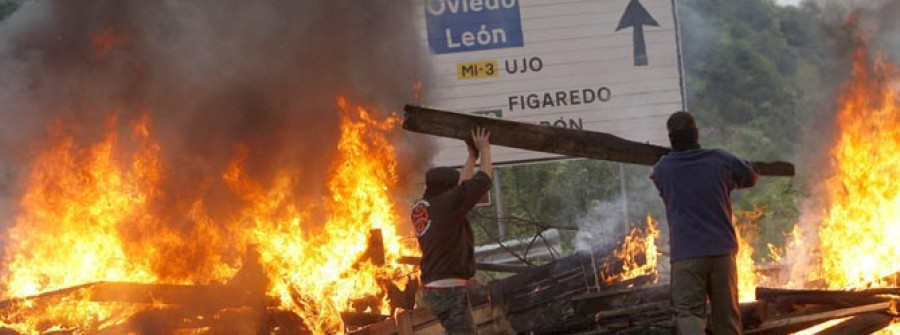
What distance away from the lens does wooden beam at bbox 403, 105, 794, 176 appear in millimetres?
7066

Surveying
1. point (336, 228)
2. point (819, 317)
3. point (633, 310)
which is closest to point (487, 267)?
point (336, 228)

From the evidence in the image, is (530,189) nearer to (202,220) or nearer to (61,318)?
(202,220)

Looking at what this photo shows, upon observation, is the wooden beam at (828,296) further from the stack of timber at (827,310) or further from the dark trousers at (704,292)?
the dark trousers at (704,292)

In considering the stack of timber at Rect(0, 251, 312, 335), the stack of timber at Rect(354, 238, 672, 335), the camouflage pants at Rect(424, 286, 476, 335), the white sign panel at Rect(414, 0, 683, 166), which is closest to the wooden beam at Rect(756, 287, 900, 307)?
the stack of timber at Rect(354, 238, 672, 335)

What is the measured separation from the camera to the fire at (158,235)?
9.31 m

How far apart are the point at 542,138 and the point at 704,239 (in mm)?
Result: 1687

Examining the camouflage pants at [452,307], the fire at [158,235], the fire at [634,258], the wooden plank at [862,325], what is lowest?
the wooden plank at [862,325]

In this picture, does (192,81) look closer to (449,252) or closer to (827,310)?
(449,252)

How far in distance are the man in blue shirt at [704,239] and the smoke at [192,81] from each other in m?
5.36

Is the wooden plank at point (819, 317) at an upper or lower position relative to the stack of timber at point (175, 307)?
lower

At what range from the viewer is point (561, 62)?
13305 mm

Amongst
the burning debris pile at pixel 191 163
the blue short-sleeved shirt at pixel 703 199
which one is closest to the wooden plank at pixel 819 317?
the blue short-sleeved shirt at pixel 703 199

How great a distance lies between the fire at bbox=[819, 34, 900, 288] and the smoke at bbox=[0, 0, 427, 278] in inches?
208

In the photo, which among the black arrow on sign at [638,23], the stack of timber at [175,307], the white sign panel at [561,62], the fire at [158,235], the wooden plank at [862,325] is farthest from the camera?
the black arrow on sign at [638,23]
